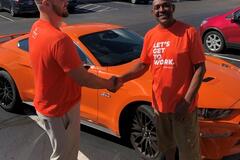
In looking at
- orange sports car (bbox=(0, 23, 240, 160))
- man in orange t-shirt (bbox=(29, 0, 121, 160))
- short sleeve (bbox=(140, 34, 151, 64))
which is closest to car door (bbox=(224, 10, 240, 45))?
orange sports car (bbox=(0, 23, 240, 160))

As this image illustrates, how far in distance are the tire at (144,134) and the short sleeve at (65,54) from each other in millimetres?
1735

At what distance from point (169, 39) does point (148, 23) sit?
13.3 m

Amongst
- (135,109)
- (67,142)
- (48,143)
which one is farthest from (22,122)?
(67,142)

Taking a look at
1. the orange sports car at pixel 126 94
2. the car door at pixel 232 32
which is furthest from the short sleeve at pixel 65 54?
the car door at pixel 232 32

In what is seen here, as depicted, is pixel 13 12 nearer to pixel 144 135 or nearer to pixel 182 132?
pixel 144 135

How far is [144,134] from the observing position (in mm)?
4762

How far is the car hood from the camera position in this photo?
4414 millimetres

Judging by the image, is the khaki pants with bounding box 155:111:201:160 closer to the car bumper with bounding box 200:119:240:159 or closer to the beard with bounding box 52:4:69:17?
the car bumper with bounding box 200:119:240:159

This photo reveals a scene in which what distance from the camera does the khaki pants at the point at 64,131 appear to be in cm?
332

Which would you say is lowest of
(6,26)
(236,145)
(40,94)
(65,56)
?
(6,26)

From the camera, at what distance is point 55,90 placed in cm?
319

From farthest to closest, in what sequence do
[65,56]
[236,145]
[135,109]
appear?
1. [135,109]
2. [236,145]
3. [65,56]

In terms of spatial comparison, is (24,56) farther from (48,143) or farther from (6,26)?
(6,26)

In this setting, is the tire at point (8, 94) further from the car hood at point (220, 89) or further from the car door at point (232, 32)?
the car door at point (232, 32)
